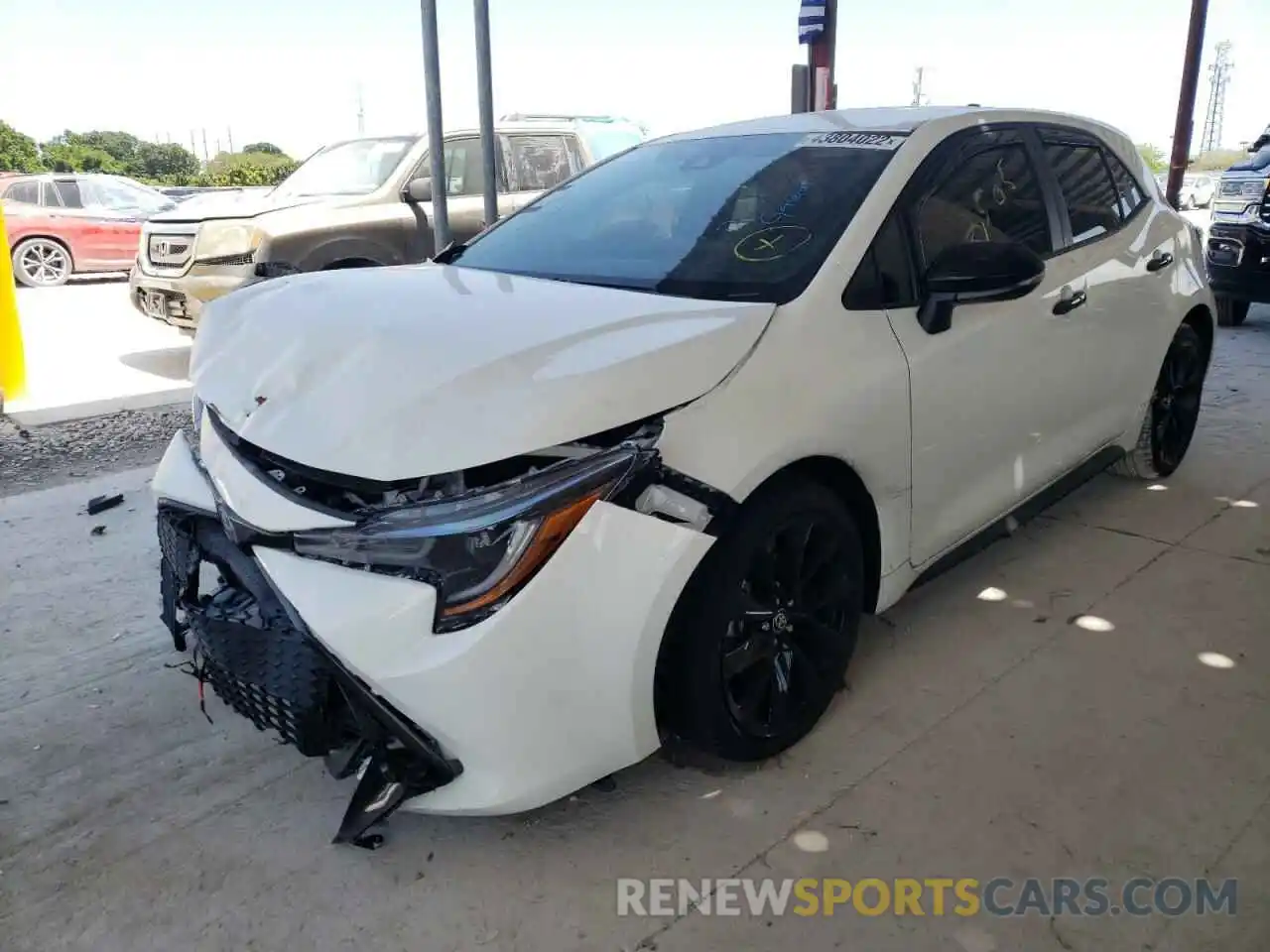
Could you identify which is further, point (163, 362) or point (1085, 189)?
point (163, 362)

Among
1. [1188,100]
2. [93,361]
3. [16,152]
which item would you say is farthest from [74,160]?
[1188,100]

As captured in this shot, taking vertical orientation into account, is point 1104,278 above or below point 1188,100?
below

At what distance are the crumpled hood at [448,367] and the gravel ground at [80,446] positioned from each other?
2.88 meters

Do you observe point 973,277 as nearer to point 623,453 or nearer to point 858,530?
point 858,530

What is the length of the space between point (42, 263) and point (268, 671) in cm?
1414

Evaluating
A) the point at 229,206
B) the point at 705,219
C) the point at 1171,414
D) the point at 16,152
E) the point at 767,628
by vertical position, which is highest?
the point at 16,152

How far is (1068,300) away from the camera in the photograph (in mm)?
3441

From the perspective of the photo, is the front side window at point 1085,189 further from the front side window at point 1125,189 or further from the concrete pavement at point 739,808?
the concrete pavement at point 739,808

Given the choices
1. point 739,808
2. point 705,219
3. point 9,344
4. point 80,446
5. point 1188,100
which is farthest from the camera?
point 1188,100

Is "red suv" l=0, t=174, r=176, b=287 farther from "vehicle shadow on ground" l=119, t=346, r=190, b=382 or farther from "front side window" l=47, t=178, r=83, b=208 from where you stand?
"vehicle shadow on ground" l=119, t=346, r=190, b=382

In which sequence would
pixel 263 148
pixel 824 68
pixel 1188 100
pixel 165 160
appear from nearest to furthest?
pixel 824 68 → pixel 1188 100 → pixel 165 160 → pixel 263 148

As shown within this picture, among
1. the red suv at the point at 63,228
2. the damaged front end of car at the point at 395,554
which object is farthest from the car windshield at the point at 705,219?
the red suv at the point at 63,228

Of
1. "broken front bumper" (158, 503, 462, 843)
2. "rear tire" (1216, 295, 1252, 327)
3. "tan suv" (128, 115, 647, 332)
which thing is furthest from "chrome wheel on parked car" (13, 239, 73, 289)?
"rear tire" (1216, 295, 1252, 327)

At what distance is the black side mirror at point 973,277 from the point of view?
2.72m
